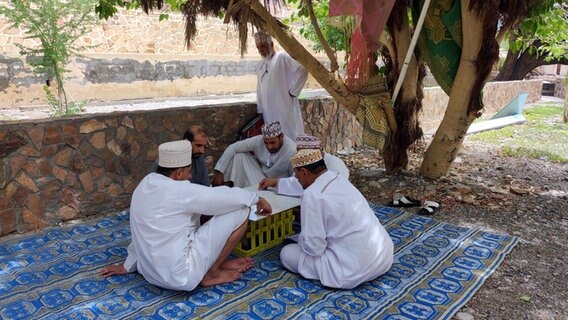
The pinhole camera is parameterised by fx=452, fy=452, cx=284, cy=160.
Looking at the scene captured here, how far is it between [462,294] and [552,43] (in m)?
8.05

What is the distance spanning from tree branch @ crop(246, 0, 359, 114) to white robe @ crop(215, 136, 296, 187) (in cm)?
125

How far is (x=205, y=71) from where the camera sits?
14453 millimetres

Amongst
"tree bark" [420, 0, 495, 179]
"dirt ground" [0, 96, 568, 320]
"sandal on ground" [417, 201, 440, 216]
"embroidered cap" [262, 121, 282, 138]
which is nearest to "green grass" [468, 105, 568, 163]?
"dirt ground" [0, 96, 568, 320]

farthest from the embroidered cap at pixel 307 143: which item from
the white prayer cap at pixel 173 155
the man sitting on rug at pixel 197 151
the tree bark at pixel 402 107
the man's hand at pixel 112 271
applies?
the tree bark at pixel 402 107

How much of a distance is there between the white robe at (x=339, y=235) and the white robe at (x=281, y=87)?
8.29ft

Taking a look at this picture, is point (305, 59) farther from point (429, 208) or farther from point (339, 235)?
point (339, 235)

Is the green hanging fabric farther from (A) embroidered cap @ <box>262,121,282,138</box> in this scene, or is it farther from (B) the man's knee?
(B) the man's knee

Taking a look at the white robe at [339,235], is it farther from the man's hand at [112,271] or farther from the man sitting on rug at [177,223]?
the man's hand at [112,271]

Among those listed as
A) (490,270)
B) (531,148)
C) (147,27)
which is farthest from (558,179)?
(147,27)

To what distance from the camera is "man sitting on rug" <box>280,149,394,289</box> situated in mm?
2807

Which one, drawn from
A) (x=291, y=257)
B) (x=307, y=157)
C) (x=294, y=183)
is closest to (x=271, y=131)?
(x=294, y=183)

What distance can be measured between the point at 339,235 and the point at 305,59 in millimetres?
2842

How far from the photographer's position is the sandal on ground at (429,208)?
455 centimetres

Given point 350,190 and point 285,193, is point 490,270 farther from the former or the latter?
point 285,193
